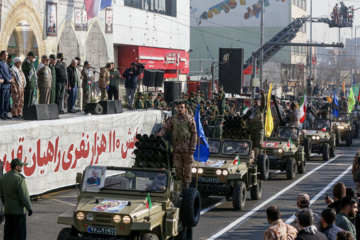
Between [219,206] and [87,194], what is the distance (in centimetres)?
688

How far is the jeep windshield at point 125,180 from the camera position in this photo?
12.7 metres

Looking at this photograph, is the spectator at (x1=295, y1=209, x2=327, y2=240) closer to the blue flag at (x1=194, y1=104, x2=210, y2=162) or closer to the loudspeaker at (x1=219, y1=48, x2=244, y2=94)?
the blue flag at (x1=194, y1=104, x2=210, y2=162)

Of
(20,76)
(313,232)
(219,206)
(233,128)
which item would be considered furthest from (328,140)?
(313,232)

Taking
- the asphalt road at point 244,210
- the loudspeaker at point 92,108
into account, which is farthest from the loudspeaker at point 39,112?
the loudspeaker at point 92,108

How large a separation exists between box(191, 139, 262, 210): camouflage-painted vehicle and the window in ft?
95.6

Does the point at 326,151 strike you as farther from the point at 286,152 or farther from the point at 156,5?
the point at 156,5

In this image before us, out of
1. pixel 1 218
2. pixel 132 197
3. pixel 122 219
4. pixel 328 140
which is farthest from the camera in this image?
pixel 328 140

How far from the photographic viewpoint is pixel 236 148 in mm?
19906

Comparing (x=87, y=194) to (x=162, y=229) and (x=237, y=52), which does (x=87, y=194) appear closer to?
(x=162, y=229)

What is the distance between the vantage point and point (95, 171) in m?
12.8

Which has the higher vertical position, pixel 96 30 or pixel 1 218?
pixel 96 30

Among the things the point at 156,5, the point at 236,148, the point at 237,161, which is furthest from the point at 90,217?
the point at 156,5

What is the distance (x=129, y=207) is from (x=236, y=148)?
8349 millimetres

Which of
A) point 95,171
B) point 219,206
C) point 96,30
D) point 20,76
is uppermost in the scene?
point 96,30
